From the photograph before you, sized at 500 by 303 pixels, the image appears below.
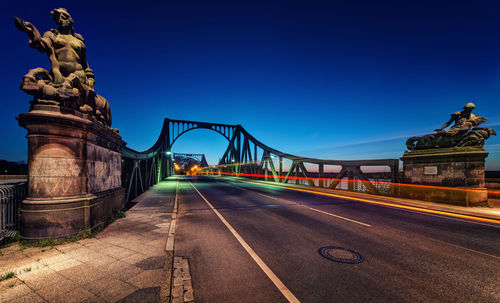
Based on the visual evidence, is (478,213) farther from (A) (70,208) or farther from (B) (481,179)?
(A) (70,208)

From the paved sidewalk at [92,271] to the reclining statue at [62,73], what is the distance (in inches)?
149

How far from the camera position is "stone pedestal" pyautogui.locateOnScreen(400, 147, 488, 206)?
408 inches

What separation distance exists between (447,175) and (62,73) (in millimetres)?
17654

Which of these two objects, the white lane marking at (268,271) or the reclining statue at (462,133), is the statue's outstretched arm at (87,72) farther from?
the reclining statue at (462,133)

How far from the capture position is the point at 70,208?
543 cm

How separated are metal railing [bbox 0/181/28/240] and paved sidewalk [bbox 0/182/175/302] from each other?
0.52 m

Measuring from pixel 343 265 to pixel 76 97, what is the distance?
789cm

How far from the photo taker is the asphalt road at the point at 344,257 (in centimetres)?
316

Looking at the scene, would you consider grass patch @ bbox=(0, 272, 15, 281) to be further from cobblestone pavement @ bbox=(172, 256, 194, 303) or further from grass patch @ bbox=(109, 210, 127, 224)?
grass patch @ bbox=(109, 210, 127, 224)

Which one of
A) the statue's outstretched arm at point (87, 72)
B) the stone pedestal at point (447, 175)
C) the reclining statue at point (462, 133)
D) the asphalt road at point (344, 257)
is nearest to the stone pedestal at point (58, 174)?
the statue's outstretched arm at point (87, 72)

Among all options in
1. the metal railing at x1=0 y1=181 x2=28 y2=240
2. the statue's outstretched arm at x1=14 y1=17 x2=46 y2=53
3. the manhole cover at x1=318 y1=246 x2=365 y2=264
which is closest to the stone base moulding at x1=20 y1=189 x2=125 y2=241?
the metal railing at x1=0 y1=181 x2=28 y2=240

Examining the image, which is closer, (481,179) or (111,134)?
(111,134)

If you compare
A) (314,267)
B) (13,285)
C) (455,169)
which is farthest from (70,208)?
(455,169)

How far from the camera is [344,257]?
14.6 feet
